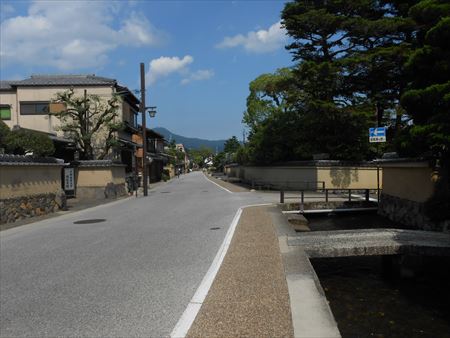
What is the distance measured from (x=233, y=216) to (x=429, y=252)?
→ 7867 mm

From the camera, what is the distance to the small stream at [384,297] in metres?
6.84

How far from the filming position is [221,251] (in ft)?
31.5

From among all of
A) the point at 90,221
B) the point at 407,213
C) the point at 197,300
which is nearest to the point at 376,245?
the point at 197,300

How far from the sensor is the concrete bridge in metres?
9.91

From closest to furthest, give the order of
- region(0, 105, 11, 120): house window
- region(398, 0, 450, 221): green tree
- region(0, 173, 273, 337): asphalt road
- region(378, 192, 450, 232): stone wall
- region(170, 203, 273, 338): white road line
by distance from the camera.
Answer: region(170, 203, 273, 338): white road line
region(0, 173, 273, 337): asphalt road
region(398, 0, 450, 221): green tree
region(378, 192, 450, 232): stone wall
region(0, 105, 11, 120): house window

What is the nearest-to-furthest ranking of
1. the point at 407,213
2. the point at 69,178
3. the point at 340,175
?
1. the point at 407,213
2. the point at 69,178
3. the point at 340,175

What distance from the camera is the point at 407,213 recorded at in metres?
16.2

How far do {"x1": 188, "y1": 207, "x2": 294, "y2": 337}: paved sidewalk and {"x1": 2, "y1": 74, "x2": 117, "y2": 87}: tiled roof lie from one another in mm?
27405

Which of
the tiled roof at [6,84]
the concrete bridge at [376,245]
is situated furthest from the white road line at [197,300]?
the tiled roof at [6,84]

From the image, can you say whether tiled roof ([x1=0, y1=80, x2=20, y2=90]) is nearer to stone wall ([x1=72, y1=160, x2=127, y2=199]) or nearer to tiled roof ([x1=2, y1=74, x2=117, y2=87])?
tiled roof ([x1=2, y1=74, x2=117, y2=87])

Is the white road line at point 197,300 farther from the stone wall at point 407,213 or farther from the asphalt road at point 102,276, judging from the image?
the stone wall at point 407,213

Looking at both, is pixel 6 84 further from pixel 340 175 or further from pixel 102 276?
pixel 102 276

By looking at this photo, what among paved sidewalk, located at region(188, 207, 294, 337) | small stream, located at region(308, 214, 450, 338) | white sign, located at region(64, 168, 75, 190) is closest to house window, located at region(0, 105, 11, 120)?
white sign, located at region(64, 168, 75, 190)

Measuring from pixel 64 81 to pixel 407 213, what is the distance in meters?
28.6
